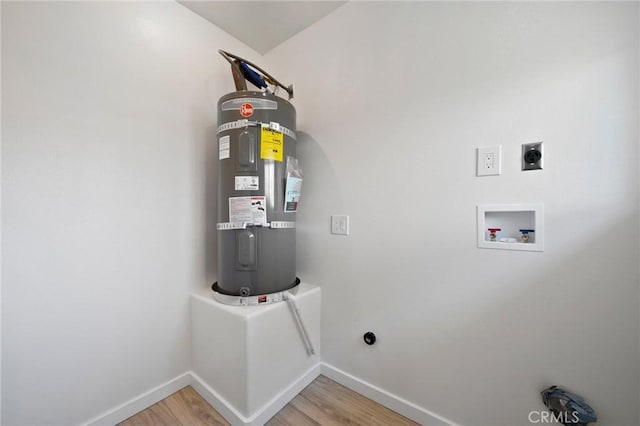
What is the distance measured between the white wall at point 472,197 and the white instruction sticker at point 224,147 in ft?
1.81

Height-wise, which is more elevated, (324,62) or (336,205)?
(324,62)

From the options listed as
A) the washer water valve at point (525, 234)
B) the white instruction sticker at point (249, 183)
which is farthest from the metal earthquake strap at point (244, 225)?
the washer water valve at point (525, 234)

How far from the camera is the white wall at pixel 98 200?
0.96 metres

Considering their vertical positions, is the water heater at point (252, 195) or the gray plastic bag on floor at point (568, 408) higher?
the water heater at point (252, 195)

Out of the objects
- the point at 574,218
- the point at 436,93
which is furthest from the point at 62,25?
the point at 574,218

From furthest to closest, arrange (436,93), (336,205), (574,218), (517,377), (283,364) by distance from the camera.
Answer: (336,205) → (283,364) → (436,93) → (517,377) → (574,218)

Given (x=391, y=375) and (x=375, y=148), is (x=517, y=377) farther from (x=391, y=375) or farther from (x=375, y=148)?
(x=375, y=148)

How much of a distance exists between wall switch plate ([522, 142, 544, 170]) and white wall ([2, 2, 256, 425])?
5.34ft

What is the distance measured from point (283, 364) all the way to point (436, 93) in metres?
1.57

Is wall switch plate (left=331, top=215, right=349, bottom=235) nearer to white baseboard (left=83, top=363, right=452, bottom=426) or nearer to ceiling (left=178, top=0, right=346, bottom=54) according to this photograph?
white baseboard (left=83, top=363, right=452, bottom=426)

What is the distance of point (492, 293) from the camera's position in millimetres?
1015

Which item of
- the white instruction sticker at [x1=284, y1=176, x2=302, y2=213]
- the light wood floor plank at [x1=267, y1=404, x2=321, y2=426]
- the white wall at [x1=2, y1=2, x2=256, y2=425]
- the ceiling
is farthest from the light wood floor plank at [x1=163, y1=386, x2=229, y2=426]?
the ceiling

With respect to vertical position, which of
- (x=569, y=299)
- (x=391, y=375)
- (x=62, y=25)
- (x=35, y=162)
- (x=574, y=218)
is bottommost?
(x=391, y=375)

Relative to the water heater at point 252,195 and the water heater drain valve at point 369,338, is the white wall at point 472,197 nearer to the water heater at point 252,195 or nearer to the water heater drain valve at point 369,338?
the water heater drain valve at point 369,338
